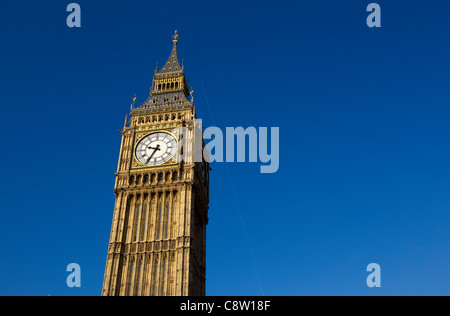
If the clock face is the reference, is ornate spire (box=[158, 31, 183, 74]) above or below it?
above

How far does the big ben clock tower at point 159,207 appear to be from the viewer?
60.0 meters

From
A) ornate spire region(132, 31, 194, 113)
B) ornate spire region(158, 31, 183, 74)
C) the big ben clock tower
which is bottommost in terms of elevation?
the big ben clock tower

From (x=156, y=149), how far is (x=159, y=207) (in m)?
7.75

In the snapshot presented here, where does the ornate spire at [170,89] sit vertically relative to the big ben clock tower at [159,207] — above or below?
above

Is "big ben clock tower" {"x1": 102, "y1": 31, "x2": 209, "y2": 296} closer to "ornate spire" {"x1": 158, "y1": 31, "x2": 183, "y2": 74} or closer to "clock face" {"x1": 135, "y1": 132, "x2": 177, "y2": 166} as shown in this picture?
"clock face" {"x1": 135, "y1": 132, "x2": 177, "y2": 166}

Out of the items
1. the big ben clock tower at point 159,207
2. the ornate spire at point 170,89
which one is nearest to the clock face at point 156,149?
the big ben clock tower at point 159,207

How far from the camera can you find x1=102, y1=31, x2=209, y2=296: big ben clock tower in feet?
197

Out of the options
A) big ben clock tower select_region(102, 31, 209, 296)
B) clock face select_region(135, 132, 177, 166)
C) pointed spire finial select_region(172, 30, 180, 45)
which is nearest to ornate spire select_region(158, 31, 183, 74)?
pointed spire finial select_region(172, 30, 180, 45)

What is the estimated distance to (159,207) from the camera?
6525 cm

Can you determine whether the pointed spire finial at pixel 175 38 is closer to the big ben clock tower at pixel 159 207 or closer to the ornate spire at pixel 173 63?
the ornate spire at pixel 173 63

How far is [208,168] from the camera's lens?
258 ft
